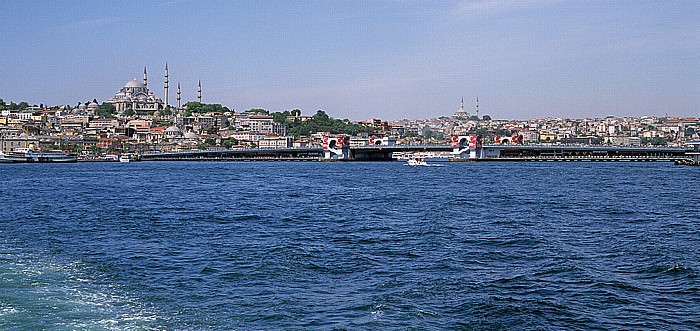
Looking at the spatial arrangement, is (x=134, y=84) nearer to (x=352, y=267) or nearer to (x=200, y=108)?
(x=200, y=108)

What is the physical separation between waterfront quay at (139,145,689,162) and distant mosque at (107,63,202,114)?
5704 cm

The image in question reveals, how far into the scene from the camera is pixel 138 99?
14350 centimetres

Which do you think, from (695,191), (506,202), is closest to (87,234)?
(506,202)

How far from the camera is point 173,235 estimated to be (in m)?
14.2

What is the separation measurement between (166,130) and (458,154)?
178ft

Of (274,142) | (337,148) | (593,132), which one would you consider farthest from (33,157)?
(593,132)

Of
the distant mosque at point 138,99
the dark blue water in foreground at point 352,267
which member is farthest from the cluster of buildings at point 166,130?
the dark blue water in foreground at point 352,267

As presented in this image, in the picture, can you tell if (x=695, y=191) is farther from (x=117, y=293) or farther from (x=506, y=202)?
(x=117, y=293)

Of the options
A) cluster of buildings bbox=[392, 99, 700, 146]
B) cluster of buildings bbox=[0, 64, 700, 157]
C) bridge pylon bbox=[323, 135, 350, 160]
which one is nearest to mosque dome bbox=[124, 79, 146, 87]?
cluster of buildings bbox=[0, 64, 700, 157]

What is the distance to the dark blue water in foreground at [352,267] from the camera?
25.9 feet

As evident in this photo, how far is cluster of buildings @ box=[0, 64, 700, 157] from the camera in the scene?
9756 centimetres

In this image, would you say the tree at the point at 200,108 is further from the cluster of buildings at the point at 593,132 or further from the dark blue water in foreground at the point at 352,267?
the dark blue water in foreground at the point at 352,267

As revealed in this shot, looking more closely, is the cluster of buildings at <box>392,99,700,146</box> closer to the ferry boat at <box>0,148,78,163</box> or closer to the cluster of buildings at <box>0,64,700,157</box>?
the cluster of buildings at <box>0,64,700,157</box>

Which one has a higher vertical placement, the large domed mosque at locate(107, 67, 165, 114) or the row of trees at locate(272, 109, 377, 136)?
the large domed mosque at locate(107, 67, 165, 114)
